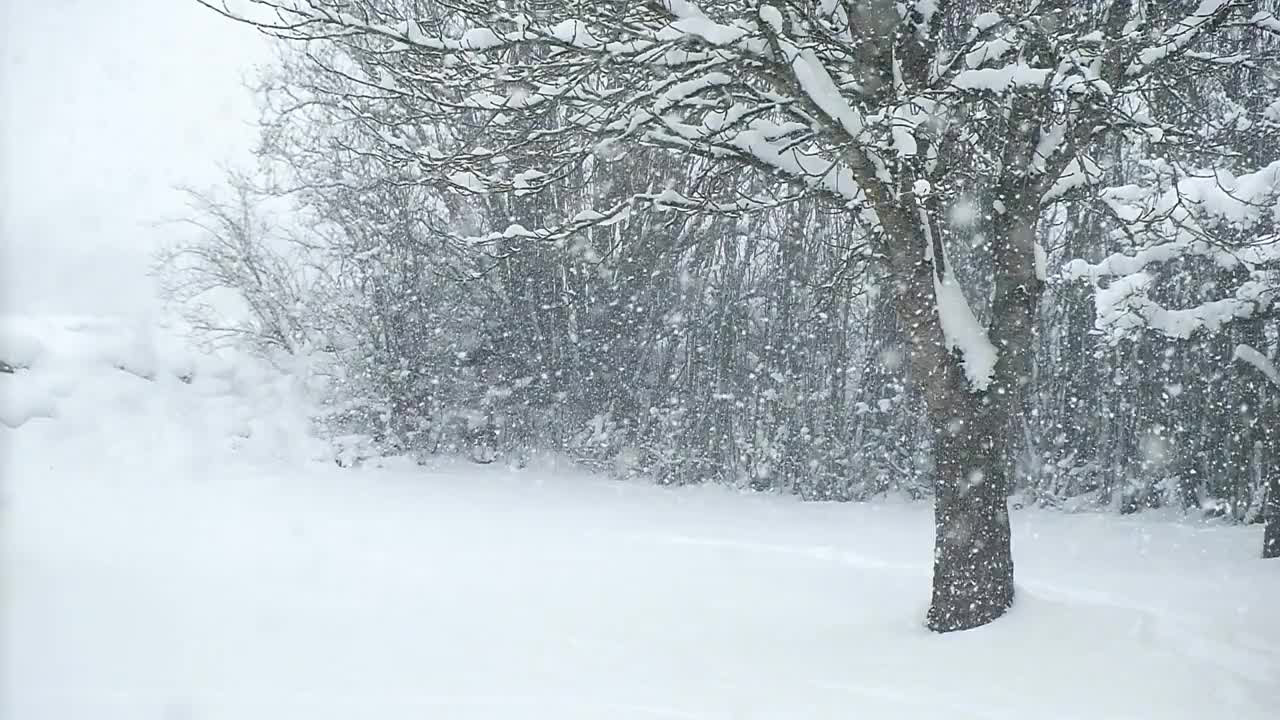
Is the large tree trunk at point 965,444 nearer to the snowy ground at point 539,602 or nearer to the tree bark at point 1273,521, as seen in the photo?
the snowy ground at point 539,602

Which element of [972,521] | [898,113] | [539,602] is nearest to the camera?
[898,113]

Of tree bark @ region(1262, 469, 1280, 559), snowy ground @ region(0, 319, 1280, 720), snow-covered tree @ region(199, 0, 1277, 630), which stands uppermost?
snow-covered tree @ region(199, 0, 1277, 630)

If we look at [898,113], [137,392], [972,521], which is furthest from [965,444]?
[137,392]

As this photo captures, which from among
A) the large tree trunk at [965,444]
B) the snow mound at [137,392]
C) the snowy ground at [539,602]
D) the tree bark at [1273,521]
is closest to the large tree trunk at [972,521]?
the large tree trunk at [965,444]

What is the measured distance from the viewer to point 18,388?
28.7 feet

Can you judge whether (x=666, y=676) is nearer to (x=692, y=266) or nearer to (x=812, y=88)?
(x=812, y=88)

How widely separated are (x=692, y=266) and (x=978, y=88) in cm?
568

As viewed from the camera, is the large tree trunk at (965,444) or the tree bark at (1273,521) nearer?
the large tree trunk at (965,444)

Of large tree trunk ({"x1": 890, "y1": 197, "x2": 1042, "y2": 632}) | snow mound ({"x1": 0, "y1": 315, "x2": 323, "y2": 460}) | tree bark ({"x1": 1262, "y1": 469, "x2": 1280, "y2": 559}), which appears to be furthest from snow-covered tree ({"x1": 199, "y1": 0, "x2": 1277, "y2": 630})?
snow mound ({"x1": 0, "y1": 315, "x2": 323, "y2": 460})

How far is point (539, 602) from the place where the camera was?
210 inches

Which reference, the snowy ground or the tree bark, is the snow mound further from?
the tree bark

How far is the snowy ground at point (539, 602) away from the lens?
3.82m

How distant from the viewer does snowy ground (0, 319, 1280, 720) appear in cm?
382

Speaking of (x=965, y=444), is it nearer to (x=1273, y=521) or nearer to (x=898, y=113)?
(x=898, y=113)
